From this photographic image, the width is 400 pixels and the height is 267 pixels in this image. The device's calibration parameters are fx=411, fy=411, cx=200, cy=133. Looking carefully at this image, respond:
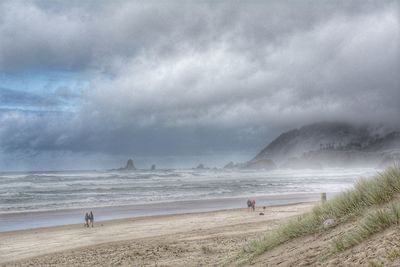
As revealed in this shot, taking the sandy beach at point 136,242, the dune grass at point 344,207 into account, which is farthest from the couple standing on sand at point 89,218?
the dune grass at point 344,207

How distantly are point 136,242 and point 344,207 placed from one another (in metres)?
10.5

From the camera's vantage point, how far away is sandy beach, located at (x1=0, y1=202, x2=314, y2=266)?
11914 mm

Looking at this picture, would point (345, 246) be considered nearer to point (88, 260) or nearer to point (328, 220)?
point (328, 220)

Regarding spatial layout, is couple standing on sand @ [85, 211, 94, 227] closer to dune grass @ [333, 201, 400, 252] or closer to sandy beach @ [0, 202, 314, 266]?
sandy beach @ [0, 202, 314, 266]

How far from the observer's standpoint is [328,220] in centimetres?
701

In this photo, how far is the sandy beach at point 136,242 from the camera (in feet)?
39.1

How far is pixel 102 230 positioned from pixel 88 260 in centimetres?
978

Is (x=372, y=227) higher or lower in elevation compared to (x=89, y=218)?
higher

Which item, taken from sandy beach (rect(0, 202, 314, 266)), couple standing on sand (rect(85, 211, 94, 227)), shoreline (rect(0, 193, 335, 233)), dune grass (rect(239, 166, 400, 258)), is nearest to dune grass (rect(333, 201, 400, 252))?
dune grass (rect(239, 166, 400, 258))

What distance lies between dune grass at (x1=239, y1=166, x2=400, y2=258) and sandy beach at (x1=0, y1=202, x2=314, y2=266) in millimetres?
1820

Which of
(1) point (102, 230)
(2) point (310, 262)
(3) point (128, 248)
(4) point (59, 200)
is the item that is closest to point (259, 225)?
(3) point (128, 248)

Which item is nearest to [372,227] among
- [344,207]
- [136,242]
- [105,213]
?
[344,207]

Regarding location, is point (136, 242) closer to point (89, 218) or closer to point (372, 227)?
point (89, 218)

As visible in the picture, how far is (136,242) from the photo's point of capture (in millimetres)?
15992
